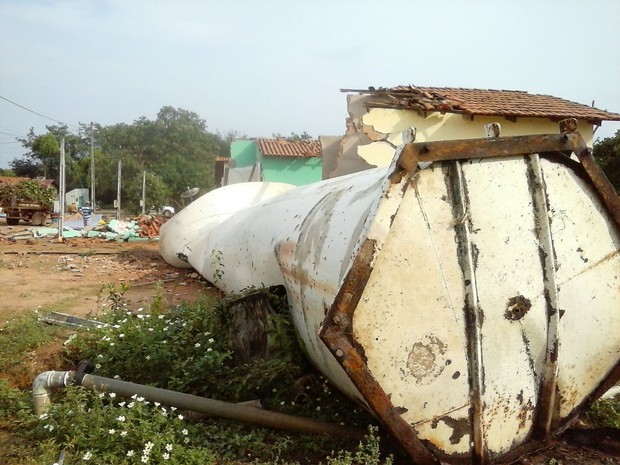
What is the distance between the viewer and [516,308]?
7.14 feet

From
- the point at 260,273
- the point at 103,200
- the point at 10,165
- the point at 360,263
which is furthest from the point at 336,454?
the point at 10,165

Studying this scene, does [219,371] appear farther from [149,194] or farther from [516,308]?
[149,194]

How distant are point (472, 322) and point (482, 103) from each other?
8661 millimetres

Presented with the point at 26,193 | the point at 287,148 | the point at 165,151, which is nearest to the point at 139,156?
the point at 165,151

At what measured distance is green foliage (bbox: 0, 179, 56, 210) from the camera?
70.2 feet

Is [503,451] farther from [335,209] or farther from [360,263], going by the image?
[335,209]

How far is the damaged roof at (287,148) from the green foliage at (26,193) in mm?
9994

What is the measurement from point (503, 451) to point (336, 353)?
3.18 feet

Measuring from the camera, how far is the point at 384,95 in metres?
8.78

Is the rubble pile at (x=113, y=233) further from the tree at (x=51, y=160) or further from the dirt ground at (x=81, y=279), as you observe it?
the tree at (x=51, y=160)

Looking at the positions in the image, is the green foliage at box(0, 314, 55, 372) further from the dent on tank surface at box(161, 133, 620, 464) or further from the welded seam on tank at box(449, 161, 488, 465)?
the welded seam on tank at box(449, 161, 488, 465)

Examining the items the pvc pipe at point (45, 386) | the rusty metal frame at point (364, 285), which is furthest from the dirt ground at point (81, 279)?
the rusty metal frame at point (364, 285)

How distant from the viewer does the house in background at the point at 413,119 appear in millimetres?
8195

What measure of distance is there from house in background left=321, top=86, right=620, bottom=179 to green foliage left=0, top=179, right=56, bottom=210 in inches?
692
